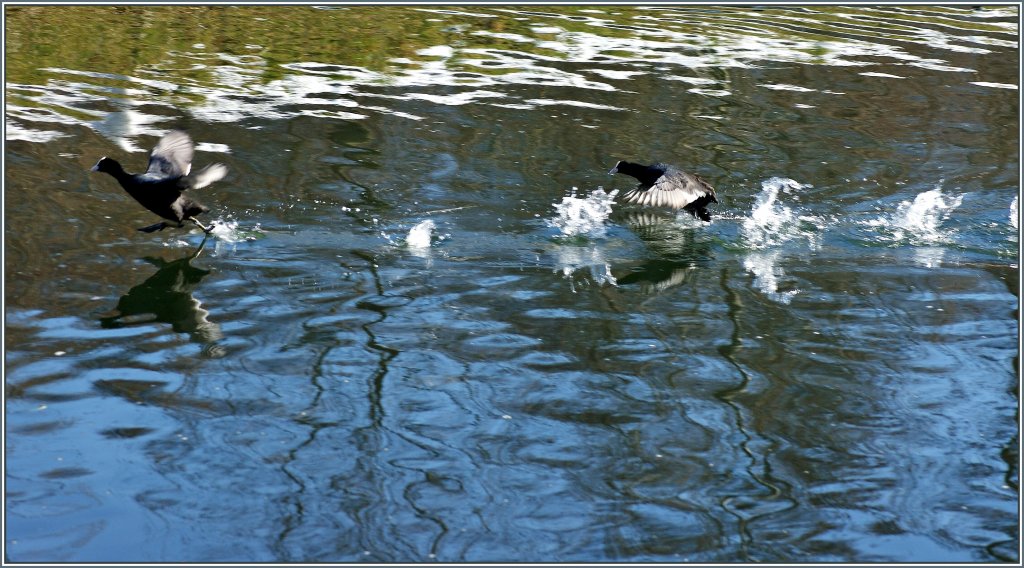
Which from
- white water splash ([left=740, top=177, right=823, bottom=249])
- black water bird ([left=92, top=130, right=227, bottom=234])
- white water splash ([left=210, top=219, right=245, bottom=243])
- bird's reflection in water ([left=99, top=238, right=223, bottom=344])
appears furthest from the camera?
white water splash ([left=740, top=177, right=823, bottom=249])

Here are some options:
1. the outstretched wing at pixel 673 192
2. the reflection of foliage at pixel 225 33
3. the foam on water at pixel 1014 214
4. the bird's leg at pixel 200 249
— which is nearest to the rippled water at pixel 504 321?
the bird's leg at pixel 200 249

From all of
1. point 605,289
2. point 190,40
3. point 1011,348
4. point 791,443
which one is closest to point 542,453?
point 791,443

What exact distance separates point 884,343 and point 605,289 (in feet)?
6.11

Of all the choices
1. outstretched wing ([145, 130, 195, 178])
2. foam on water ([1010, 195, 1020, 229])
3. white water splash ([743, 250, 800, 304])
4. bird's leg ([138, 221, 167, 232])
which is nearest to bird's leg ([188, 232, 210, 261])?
bird's leg ([138, 221, 167, 232])

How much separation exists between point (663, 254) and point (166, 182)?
363cm

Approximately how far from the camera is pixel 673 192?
8289 millimetres

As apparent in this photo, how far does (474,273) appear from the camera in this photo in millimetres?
7945

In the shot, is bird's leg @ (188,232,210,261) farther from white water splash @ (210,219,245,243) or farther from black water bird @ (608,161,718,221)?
black water bird @ (608,161,718,221)

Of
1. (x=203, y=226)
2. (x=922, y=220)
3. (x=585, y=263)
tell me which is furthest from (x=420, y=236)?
(x=922, y=220)

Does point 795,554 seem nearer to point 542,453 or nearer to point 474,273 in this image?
point 542,453

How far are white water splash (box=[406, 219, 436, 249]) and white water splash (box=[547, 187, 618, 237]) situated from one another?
3.28 feet

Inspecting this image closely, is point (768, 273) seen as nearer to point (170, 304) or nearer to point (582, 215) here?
point (582, 215)

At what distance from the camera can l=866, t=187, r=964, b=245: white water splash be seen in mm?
9078

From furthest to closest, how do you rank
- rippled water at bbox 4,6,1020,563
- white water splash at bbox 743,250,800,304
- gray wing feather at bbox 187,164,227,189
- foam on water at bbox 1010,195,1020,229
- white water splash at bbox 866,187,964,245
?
foam on water at bbox 1010,195,1020,229, white water splash at bbox 866,187,964,245, white water splash at bbox 743,250,800,304, gray wing feather at bbox 187,164,227,189, rippled water at bbox 4,6,1020,563
